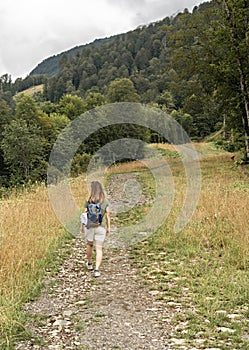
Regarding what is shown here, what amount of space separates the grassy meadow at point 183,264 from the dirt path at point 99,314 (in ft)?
0.54

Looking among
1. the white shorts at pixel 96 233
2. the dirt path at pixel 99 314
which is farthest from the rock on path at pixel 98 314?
the white shorts at pixel 96 233

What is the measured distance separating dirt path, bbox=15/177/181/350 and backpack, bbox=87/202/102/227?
86 cm

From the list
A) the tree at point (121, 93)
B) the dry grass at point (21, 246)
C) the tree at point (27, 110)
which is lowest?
the dry grass at point (21, 246)

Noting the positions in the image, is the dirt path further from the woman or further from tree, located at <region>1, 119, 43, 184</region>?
tree, located at <region>1, 119, 43, 184</region>

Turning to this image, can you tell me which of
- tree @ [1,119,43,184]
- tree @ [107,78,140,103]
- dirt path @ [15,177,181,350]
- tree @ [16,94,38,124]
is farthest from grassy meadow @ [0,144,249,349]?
tree @ [16,94,38,124]

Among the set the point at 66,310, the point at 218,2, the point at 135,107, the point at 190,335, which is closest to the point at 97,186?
the point at 66,310

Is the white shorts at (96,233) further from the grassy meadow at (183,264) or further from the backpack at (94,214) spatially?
the grassy meadow at (183,264)

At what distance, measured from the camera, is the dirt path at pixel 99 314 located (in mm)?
4098

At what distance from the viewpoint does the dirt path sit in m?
4.10

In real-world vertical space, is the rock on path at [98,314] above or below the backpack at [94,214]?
below

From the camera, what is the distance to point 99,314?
4.82 meters

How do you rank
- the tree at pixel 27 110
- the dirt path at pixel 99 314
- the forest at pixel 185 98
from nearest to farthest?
1. the dirt path at pixel 99 314
2. the forest at pixel 185 98
3. the tree at pixel 27 110

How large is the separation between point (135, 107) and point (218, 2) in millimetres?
16084

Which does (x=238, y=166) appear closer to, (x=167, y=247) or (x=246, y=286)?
(x=167, y=247)
